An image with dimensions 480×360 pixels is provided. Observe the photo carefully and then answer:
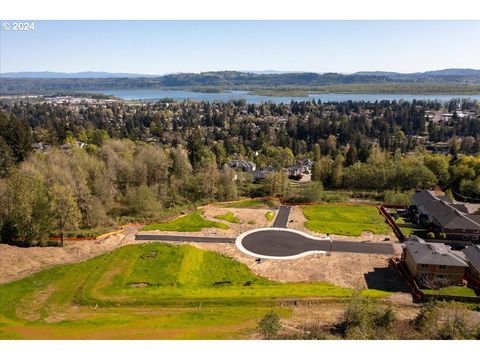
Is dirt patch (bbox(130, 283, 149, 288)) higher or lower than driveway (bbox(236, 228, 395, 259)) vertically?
lower

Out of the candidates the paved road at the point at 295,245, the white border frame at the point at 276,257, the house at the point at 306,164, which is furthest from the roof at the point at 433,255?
the house at the point at 306,164

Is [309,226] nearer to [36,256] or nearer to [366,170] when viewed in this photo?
[366,170]

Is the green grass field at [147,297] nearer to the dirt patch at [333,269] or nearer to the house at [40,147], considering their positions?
the dirt patch at [333,269]

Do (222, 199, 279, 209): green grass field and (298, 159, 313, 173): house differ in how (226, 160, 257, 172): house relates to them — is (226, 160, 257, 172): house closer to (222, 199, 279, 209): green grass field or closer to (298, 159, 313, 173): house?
(298, 159, 313, 173): house

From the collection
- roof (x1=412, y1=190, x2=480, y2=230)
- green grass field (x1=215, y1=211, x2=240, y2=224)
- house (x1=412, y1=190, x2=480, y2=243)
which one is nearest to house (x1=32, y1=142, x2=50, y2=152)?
green grass field (x1=215, y1=211, x2=240, y2=224)

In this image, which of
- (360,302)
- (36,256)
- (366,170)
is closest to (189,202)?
(36,256)
